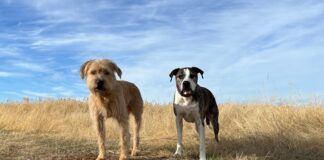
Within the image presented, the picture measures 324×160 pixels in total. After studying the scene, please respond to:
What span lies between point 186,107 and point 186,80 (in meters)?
0.52

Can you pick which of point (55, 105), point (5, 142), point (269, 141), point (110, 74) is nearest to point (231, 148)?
point (269, 141)

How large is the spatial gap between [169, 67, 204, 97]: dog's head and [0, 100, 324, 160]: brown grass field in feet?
3.92

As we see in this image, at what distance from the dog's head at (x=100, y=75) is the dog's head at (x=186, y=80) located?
4.26 feet

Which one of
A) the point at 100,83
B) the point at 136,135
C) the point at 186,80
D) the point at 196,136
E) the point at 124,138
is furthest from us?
the point at 196,136

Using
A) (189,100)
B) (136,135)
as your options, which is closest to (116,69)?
(189,100)

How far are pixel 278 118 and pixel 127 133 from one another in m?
5.66

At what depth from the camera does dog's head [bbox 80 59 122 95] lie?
23.2ft

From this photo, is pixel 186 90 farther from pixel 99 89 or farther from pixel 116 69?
pixel 99 89

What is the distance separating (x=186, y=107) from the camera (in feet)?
27.2

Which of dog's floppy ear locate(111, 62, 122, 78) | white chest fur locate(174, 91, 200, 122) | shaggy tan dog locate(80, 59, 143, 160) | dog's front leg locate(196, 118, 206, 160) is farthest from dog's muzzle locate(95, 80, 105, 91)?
dog's front leg locate(196, 118, 206, 160)

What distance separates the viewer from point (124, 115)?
766 centimetres

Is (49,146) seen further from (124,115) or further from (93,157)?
(124,115)

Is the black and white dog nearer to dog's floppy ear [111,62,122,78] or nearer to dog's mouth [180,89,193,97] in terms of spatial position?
dog's mouth [180,89,193,97]

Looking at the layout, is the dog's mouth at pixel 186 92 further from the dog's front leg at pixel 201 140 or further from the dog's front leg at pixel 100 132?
the dog's front leg at pixel 100 132
